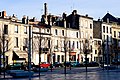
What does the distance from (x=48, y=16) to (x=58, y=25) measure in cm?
341

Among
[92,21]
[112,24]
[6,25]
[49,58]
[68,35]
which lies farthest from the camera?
[112,24]

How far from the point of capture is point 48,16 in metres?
88.8

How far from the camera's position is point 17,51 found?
233 feet

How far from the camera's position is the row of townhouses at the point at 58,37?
229 feet

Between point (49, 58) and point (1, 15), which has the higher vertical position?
point (1, 15)

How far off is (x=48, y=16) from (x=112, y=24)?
25877 mm

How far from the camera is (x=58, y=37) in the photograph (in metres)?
82.9

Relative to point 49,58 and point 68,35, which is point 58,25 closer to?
point 68,35

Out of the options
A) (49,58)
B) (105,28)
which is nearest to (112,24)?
(105,28)

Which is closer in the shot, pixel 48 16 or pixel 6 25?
pixel 6 25

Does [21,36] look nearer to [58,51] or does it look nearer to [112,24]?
[58,51]

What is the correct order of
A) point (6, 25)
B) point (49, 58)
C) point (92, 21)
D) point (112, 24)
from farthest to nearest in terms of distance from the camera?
point (112, 24), point (92, 21), point (49, 58), point (6, 25)

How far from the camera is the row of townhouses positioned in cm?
6994

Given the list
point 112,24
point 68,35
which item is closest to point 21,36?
point 68,35
